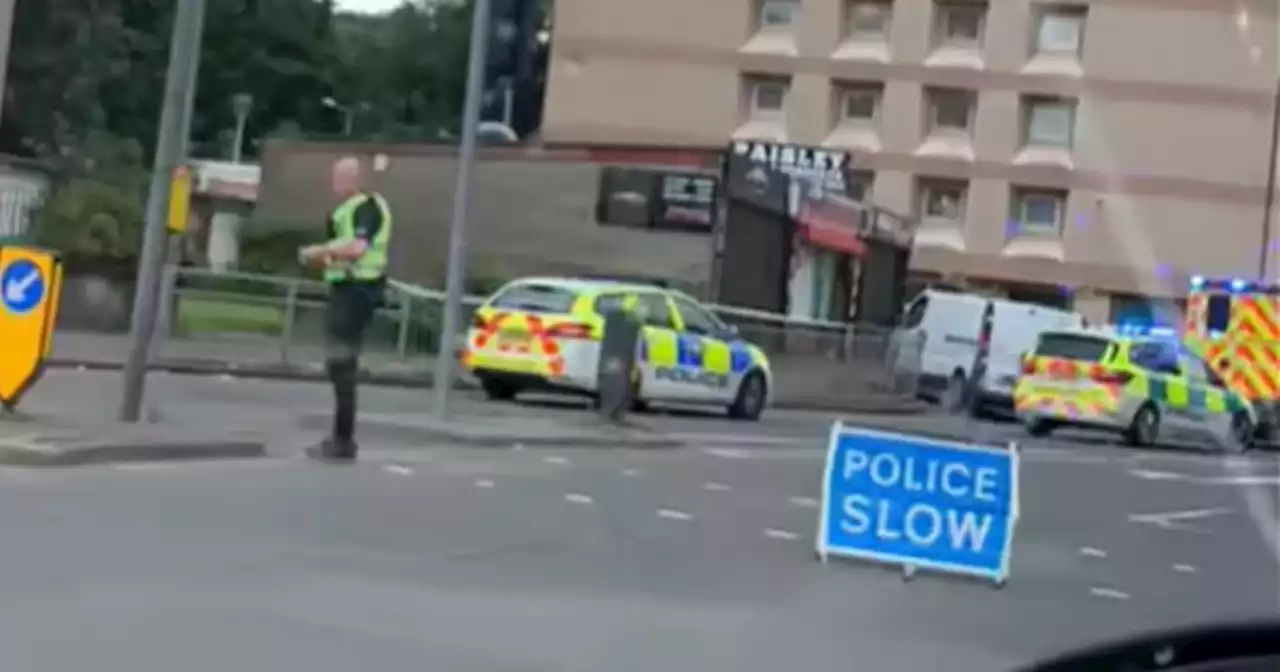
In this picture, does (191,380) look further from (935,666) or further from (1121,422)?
→ (935,666)

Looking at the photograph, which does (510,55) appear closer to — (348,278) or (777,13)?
(777,13)

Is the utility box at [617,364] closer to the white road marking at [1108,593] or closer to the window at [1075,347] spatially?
the white road marking at [1108,593]

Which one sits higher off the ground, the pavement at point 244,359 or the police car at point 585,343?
the police car at point 585,343

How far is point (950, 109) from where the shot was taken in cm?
2222

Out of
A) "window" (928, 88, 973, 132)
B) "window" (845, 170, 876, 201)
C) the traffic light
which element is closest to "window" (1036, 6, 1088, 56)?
"window" (928, 88, 973, 132)

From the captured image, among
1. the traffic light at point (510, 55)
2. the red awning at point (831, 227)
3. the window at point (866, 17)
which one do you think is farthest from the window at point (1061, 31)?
the red awning at point (831, 227)

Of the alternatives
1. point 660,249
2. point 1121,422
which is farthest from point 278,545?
point 660,249

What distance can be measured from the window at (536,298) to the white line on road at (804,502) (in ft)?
26.3

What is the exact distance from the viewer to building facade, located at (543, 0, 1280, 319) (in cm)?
1697

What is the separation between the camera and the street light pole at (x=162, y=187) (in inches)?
478

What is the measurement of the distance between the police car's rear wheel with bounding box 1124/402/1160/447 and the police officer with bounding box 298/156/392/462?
50.3 ft

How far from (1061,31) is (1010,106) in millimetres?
1489

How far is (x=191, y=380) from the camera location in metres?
19.6

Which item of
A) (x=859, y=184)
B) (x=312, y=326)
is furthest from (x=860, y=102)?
(x=859, y=184)
